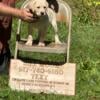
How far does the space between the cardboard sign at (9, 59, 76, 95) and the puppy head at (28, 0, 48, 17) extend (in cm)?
59

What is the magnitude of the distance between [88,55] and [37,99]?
178 centimetres

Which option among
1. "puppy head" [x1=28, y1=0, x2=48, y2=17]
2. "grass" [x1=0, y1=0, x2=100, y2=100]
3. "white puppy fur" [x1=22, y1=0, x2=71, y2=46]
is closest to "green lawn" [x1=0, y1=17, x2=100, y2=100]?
"grass" [x1=0, y1=0, x2=100, y2=100]

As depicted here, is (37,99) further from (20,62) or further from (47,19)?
(47,19)

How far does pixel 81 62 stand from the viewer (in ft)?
21.7

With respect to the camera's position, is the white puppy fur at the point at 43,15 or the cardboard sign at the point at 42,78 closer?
the white puppy fur at the point at 43,15

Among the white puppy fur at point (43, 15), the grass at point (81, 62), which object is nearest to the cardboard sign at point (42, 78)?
the grass at point (81, 62)

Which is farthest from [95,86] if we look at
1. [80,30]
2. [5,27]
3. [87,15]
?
[87,15]

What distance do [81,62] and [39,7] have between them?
1.50 metres

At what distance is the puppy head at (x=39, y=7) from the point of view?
529 cm

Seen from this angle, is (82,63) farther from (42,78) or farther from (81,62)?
(42,78)

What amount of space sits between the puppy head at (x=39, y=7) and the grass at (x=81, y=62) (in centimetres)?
88

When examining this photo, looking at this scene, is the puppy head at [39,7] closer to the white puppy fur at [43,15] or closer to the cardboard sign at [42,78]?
the white puppy fur at [43,15]

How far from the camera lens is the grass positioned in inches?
216

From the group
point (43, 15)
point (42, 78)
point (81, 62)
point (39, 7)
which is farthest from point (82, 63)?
point (39, 7)
